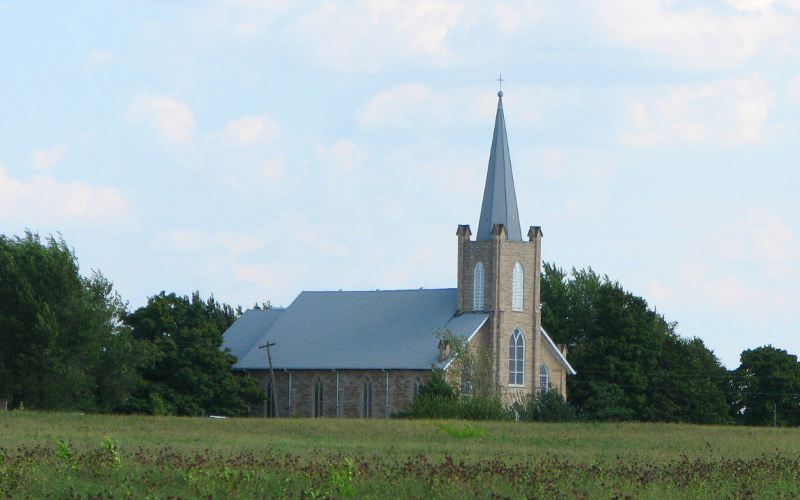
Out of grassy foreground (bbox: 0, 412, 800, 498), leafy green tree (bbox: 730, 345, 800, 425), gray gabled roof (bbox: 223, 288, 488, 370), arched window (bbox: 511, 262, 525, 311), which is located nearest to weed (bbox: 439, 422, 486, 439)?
grassy foreground (bbox: 0, 412, 800, 498)

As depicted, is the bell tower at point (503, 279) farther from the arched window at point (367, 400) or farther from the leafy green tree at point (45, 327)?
the leafy green tree at point (45, 327)

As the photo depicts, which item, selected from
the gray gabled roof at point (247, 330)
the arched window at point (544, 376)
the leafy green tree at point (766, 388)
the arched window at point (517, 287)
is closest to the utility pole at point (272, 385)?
the gray gabled roof at point (247, 330)

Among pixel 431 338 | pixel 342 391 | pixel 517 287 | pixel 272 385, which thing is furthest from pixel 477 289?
pixel 272 385

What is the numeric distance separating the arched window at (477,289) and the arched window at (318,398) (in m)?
10.9

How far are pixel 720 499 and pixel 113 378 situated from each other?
5307cm

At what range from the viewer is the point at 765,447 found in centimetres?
4175

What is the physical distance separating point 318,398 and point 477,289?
39.3 ft

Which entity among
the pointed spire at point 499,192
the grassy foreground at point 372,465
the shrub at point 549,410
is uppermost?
the pointed spire at point 499,192

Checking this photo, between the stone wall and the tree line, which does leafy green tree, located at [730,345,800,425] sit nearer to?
the tree line

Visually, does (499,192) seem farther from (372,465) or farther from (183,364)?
(372,465)

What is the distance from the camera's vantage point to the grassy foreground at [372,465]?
25094 millimetres

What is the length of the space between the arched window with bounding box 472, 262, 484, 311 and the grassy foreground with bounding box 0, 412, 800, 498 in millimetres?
36640

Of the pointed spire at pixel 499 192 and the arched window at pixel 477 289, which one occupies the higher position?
the pointed spire at pixel 499 192

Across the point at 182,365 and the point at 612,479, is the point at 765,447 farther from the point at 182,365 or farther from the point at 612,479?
the point at 182,365
